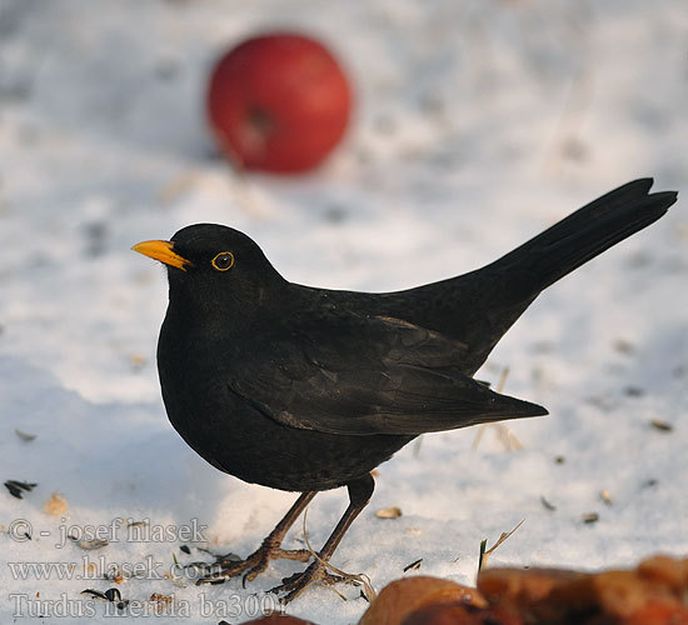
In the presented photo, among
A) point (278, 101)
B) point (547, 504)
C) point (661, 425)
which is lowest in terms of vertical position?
point (547, 504)

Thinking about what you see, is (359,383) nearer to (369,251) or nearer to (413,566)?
(413,566)

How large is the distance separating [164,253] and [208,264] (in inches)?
5.5

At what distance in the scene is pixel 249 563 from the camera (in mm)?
3832

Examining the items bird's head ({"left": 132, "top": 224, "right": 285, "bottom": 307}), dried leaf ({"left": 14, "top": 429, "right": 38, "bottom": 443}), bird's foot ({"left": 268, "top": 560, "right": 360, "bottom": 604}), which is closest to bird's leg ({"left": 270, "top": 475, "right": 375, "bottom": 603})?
bird's foot ({"left": 268, "top": 560, "right": 360, "bottom": 604})

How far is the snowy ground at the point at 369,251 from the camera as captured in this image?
404 centimetres

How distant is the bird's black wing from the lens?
11.7 ft

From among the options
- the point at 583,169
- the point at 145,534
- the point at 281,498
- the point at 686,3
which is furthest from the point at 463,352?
the point at 686,3

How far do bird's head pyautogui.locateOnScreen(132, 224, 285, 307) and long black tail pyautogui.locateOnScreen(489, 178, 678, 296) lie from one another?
933mm

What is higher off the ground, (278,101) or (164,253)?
(278,101)

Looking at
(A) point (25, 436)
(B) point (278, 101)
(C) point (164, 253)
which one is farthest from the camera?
(B) point (278, 101)

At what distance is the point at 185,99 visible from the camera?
8109 mm

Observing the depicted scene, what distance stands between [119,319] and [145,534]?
79.0 inches

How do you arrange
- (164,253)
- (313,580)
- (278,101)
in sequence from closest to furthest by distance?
(164,253) < (313,580) < (278,101)

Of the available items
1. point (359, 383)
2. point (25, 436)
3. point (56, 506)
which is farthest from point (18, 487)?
point (359, 383)
